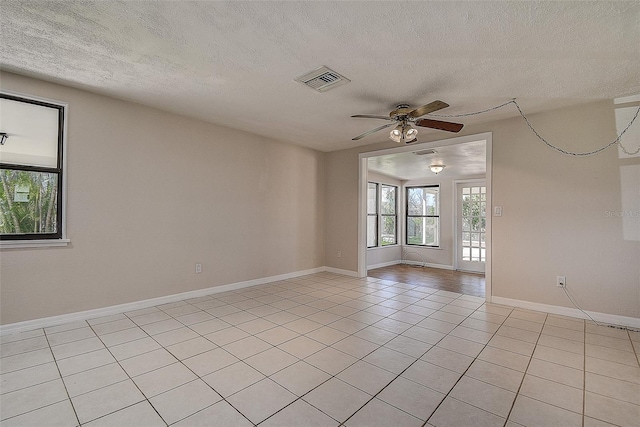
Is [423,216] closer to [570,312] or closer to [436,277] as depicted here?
[436,277]

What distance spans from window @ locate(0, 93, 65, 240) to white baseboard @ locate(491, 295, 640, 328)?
5405 mm

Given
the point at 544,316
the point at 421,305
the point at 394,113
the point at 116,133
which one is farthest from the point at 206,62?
the point at 544,316

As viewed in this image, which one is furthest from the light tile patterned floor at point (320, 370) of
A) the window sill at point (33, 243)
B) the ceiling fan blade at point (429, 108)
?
the ceiling fan blade at point (429, 108)

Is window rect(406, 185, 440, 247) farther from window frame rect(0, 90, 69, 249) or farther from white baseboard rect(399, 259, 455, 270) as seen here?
window frame rect(0, 90, 69, 249)

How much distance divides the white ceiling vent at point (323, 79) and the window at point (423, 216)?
5.64 m

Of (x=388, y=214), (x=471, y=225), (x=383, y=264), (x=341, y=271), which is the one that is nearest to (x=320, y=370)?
(x=341, y=271)

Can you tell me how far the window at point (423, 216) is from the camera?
7766 mm

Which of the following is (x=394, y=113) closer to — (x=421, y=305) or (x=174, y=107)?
(x=421, y=305)

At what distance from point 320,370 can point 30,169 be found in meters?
3.40

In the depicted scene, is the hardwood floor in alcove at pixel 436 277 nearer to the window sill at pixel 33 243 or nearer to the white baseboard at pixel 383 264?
the white baseboard at pixel 383 264

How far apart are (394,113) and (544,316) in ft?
9.81

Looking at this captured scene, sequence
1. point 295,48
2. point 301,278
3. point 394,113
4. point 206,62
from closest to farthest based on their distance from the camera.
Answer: point 295,48 → point 206,62 → point 394,113 → point 301,278

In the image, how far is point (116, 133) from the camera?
3426 millimetres

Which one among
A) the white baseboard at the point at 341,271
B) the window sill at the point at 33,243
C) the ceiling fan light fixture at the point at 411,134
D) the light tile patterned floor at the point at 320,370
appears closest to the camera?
the light tile patterned floor at the point at 320,370
